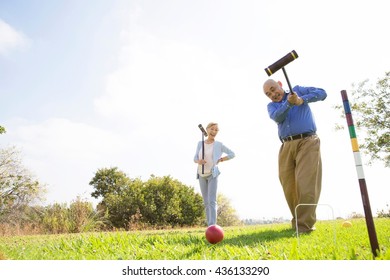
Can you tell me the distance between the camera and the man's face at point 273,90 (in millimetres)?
3887

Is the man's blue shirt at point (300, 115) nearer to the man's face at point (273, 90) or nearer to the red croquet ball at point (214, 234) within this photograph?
the man's face at point (273, 90)

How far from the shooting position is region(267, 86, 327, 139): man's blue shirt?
147 inches

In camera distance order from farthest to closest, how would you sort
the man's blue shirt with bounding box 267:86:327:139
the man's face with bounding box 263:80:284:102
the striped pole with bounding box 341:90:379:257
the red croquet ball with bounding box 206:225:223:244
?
the man's face with bounding box 263:80:284:102, the man's blue shirt with bounding box 267:86:327:139, the red croquet ball with bounding box 206:225:223:244, the striped pole with bounding box 341:90:379:257

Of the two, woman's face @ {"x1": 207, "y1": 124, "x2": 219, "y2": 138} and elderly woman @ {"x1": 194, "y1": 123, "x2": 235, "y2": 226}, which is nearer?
elderly woman @ {"x1": 194, "y1": 123, "x2": 235, "y2": 226}

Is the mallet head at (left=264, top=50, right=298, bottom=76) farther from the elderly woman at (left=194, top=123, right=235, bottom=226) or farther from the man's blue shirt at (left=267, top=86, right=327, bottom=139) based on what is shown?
the elderly woman at (left=194, top=123, right=235, bottom=226)

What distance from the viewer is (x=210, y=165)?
5016 mm

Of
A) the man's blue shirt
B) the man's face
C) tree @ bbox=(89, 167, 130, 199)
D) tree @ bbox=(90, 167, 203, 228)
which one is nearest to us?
the man's blue shirt

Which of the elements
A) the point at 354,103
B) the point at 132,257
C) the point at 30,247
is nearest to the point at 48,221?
the point at 30,247

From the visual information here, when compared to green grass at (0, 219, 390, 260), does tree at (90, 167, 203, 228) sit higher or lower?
higher

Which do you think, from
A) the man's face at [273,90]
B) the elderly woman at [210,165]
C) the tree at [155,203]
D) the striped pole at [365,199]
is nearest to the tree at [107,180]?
the tree at [155,203]

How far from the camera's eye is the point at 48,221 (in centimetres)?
748

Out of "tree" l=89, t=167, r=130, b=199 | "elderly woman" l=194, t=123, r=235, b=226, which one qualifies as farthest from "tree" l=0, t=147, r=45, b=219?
"elderly woman" l=194, t=123, r=235, b=226

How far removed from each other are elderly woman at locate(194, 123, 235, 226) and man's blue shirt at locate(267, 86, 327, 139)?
134cm
